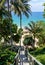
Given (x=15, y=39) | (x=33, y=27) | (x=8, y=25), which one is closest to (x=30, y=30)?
(x=33, y=27)

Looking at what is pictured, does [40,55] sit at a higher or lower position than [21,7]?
lower

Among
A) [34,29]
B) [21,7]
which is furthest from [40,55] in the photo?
[34,29]

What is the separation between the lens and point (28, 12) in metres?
46.5

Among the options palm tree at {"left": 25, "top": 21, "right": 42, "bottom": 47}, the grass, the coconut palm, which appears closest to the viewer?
the grass

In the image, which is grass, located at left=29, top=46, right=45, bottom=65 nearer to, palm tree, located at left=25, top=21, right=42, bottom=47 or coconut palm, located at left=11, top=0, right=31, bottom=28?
palm tree, located at left=25, top=21, right=42, bottom=47

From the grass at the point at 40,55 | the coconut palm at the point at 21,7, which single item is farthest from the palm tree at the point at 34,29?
the grass at the point at 40,55

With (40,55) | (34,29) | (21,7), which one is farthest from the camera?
(34,29)

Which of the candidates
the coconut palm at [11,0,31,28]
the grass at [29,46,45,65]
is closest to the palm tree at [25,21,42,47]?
the coconut palm at [11,0,31,28]

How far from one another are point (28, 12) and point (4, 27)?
8.33m

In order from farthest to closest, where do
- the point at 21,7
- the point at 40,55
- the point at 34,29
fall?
1. the point at 34,29
2. the point at 21,7
3. the point at 40,55

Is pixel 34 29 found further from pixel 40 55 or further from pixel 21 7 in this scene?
pixel 40 55

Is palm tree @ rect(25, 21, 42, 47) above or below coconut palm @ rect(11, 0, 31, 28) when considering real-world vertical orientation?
below

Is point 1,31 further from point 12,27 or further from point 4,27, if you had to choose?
point 12,27

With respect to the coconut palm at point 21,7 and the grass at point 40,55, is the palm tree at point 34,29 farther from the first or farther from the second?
the grass at point 40,55
